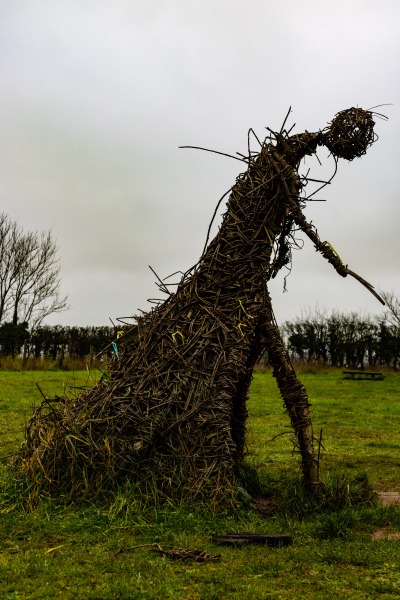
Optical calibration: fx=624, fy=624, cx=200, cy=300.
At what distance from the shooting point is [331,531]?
223 inches

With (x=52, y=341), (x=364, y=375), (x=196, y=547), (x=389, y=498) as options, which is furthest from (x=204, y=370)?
(x=52, y=341)

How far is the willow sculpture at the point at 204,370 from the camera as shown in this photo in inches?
247

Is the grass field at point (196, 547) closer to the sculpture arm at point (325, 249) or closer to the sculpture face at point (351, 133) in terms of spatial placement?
the sculpture arm at point (325, 249)

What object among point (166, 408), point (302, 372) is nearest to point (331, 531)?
point (166, 408)

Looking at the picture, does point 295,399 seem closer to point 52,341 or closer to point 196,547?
point 196,547

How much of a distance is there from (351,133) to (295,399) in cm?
302

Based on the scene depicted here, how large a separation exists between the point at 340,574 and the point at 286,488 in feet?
6.53

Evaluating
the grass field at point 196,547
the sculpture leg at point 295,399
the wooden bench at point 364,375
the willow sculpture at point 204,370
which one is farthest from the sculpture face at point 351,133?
the wooden bench at point 364,375

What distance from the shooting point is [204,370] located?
6520mm

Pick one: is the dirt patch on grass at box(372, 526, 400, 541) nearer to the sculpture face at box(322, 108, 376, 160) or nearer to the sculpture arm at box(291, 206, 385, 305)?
the sculpture arm at box(291, 206, 385, 305)

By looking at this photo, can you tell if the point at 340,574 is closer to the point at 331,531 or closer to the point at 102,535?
the point at 331,531

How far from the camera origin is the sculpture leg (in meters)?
6.57

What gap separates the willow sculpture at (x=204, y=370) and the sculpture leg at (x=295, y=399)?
0.01 m

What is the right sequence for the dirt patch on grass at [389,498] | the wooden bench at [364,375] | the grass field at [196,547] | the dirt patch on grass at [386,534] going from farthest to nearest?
1. the wooden bench at [364,375]
2. the dirt patch on grass at [389,498]
3. the dirt patch on grass at [386,534]
4. the grass field at [196,547]
